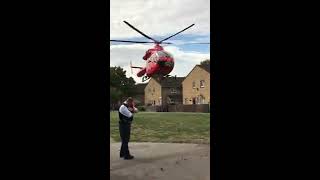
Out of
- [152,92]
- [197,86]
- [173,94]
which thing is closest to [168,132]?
[197,86]

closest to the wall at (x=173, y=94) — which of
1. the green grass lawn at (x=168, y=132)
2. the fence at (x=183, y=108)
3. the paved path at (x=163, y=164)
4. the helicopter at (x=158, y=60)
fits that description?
the fence at (x=183, y=108)

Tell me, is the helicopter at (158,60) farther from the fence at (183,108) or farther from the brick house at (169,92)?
the brick house at (169,92)

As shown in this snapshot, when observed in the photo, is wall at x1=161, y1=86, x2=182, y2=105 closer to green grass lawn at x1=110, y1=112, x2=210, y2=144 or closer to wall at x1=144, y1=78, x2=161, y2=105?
wall at x1=144, y1=78, x2=161, y2=105

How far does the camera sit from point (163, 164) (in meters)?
7.37

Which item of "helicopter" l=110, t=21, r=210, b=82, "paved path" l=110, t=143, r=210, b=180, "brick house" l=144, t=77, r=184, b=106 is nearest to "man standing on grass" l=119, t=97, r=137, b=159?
"paved path" l=110, t=143, r=210, b=180

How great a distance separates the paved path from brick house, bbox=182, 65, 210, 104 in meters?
34.0
